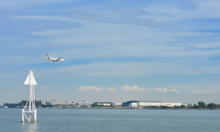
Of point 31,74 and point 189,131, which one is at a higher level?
point 31,74

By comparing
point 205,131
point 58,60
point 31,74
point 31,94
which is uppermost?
point 58,60

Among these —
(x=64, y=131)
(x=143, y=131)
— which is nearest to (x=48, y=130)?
(x=64, y=131)

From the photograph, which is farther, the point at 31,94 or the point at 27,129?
the point at 31,94

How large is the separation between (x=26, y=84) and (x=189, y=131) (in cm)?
4625

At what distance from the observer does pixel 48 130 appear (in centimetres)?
7469

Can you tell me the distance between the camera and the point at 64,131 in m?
73.9

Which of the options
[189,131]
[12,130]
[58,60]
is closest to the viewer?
[12,130]

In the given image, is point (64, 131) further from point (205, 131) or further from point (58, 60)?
point (58, 60)

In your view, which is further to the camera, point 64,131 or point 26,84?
point 26,84

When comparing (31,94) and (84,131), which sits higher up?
(31,94)

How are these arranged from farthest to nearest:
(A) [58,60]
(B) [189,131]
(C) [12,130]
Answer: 1. (A) [58,60]
2. (B) [189,131]
3. (C) [12,130]

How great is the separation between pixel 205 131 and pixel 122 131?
77.5ft

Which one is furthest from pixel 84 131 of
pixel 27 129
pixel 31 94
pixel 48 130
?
pixel 31 94

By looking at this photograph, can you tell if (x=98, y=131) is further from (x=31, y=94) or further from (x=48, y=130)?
(x=31, y=94)
